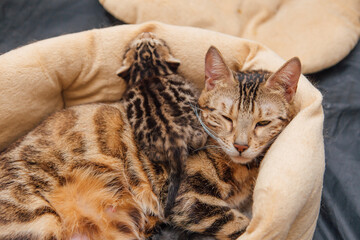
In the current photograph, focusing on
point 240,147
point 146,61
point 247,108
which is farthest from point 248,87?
point 146,61

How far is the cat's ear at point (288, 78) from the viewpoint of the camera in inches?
53.7

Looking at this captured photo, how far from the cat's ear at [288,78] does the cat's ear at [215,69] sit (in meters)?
0.18

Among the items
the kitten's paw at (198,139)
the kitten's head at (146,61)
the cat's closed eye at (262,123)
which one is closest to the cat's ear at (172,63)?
the kitten's head at (146,61)

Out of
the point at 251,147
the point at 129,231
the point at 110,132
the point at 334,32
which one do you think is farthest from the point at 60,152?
the point at 334,32

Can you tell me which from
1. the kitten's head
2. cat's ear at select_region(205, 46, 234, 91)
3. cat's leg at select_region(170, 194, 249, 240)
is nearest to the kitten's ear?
the kitten's head

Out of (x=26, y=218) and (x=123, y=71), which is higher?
(x=123, y=71)

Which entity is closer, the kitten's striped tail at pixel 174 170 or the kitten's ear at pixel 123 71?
the kitten's striped tail at pixel 174 170

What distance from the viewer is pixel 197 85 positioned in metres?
1.89

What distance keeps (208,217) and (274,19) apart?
4.53 feet

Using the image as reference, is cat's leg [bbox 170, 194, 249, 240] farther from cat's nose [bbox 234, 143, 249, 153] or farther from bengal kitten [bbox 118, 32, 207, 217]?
cat's nose [bbox 234, 143, 249, 153]

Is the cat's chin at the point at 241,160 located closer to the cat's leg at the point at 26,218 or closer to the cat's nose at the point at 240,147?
the cat's nose at the point at 240,147

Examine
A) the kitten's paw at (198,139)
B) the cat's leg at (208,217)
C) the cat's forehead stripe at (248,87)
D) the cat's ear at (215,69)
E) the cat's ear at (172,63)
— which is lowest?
the cat's leg at (208,217)

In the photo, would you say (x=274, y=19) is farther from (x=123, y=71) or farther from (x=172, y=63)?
(x=123, y=71)

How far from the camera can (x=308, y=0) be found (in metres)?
2.20
